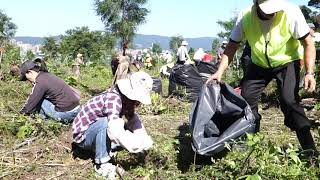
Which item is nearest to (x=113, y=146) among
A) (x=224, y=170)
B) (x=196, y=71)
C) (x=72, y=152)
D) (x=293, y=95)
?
(x=72, y=152)

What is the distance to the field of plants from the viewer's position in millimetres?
2910

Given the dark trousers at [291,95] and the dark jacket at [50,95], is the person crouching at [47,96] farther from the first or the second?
the dark trousers at [291,95]

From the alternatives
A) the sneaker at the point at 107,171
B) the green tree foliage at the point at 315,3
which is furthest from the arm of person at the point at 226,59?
the green tree foliage at the point at 315,3

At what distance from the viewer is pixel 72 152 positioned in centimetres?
400

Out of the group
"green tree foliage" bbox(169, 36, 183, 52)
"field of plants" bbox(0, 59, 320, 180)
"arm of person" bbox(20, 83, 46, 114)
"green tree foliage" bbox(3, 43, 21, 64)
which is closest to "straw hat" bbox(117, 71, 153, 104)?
"field of plants" bbox(0, 59, 320, 180)

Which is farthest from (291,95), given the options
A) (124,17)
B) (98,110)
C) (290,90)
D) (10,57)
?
(10,57)

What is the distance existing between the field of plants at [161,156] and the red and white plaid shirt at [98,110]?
31 cm

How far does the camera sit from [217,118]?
3.85 metres

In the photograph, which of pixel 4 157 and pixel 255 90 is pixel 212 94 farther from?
pixel 4 157

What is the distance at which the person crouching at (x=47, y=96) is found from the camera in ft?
14.8

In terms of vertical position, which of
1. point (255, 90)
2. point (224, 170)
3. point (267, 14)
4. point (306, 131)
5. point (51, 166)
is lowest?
point (51, 166)

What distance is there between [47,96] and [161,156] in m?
1.51

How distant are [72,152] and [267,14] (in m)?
2.02

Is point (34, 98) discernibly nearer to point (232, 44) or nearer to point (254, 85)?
point (232, 44)
